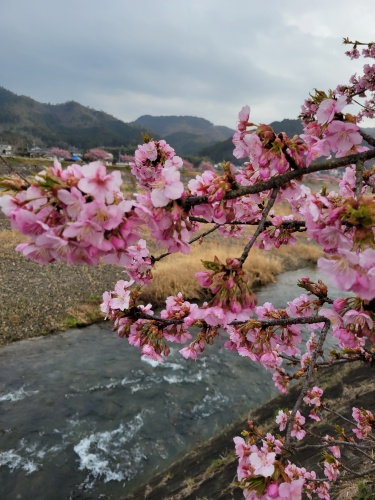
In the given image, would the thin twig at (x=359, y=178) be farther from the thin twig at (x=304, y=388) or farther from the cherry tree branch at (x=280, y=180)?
the thin twig at (x=304, y=388)

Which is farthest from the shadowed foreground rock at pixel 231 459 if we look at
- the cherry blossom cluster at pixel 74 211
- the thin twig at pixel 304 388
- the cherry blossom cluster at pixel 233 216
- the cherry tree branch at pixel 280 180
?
the cherry blossom cluster at pixel 74 211

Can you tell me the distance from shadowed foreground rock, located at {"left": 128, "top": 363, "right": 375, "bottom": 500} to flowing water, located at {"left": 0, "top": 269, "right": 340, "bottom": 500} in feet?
1.20

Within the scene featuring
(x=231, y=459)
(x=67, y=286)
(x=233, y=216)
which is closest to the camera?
(x=233, y=216)

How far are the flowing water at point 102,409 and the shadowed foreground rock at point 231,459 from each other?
1.20 feet

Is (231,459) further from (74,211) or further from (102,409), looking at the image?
(74,211)

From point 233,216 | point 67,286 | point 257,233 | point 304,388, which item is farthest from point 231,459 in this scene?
point 67,286

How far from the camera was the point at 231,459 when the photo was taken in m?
5.02

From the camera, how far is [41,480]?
535 centimetres

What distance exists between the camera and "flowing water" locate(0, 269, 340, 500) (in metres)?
5.48

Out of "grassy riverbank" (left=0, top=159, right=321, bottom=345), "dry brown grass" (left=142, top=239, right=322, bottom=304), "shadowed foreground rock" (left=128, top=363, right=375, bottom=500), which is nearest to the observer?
"shadowed foreground rock" (left=128, top=363, right=375, bottom=500)

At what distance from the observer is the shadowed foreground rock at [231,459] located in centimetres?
426

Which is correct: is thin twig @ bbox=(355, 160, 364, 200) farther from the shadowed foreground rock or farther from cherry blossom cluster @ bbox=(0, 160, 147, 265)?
the shadowed foreground rock

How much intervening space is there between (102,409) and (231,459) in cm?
305

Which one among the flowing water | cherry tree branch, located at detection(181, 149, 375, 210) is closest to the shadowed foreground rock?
the flowing water
